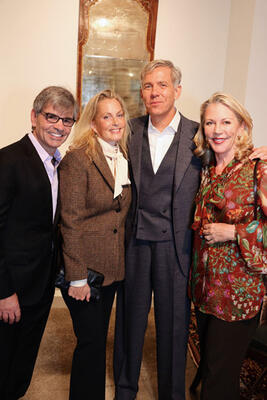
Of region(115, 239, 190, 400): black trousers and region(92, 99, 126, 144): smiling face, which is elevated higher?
region(92, 99, 126, 144): smiling face

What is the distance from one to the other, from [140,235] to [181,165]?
436 millimetres

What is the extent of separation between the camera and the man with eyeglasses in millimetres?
1505

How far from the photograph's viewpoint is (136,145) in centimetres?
196

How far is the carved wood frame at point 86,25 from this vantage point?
3.03 metres

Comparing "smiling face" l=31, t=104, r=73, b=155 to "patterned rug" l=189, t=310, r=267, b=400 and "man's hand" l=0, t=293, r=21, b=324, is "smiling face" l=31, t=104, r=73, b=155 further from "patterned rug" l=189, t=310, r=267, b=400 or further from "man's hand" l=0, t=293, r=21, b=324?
"patterned rug" l=189, t=310, r=267, b=400

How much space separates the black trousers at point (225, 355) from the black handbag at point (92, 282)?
564 mm

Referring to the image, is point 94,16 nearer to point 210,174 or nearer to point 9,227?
point 210,174

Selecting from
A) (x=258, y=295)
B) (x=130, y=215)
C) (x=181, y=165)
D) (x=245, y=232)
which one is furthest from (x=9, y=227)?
(x=258, y=295)

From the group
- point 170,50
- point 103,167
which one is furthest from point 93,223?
point 170,50

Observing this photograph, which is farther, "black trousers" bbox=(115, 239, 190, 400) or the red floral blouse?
"black trousers" bbox=(115, 239, 190, 400)

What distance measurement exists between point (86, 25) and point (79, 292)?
2.43m

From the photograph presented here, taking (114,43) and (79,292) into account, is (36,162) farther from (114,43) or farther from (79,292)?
(114,43)

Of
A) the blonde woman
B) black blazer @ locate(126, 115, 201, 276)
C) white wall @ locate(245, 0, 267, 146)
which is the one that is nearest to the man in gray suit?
black blazer @ locate(126, 115, 201, 276)

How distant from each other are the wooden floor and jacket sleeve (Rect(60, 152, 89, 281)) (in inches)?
38.4
